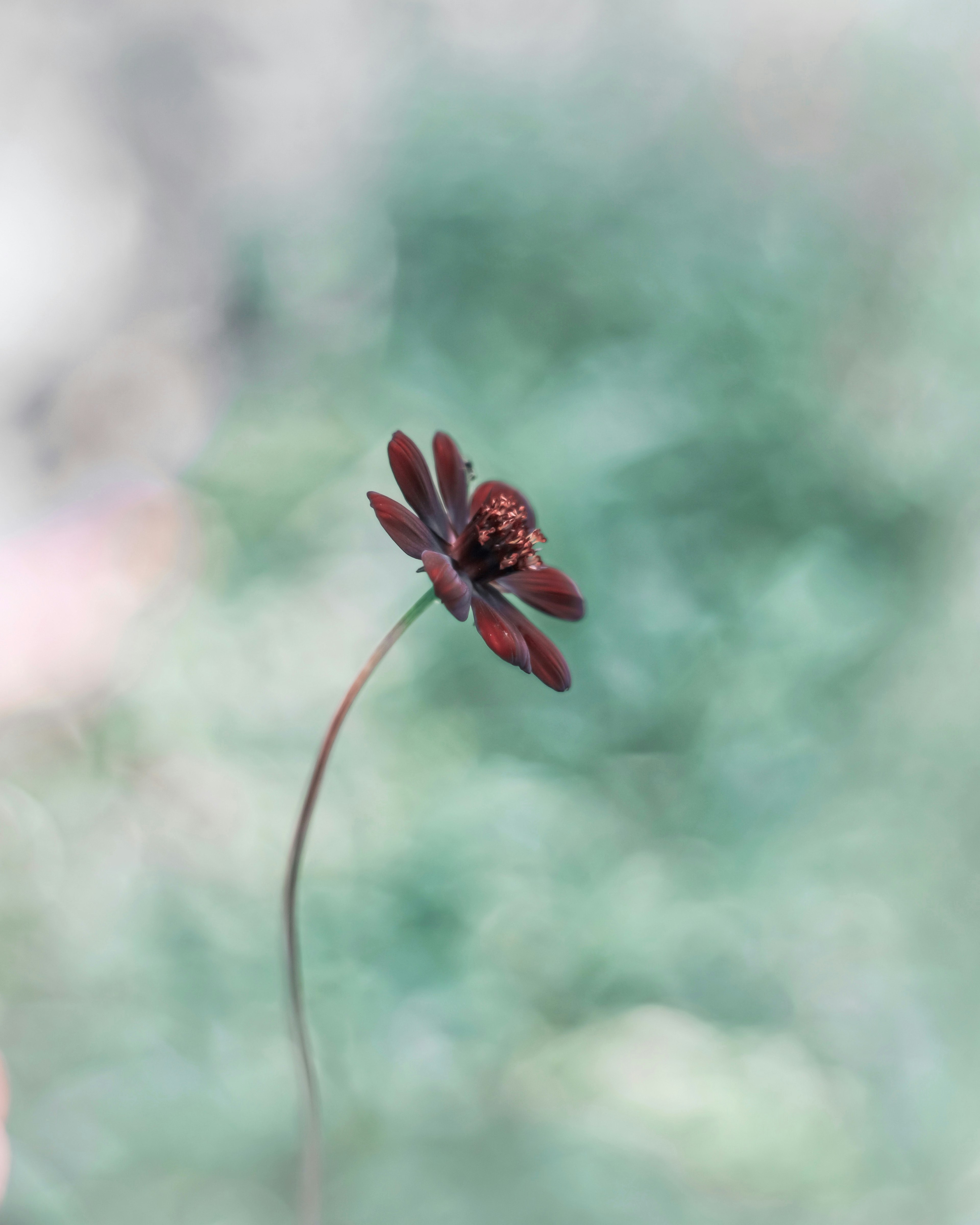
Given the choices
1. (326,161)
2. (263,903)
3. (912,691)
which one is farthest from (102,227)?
(912,691)

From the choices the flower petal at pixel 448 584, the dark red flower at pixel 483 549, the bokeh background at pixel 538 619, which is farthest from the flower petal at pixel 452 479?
the bokeh background at pixel 538 619

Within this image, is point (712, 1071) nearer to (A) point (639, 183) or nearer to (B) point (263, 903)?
(B) point (263, 903)

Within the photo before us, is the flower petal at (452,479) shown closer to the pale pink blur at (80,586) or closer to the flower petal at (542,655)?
the flower petal at (542,655)

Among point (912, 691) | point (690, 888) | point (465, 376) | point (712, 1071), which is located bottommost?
point (712, 1071)

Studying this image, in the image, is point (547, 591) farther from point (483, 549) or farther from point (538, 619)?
point (538, 619)

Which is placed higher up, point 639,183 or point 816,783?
point 639,183

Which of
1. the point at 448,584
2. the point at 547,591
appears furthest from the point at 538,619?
the point at 448,584

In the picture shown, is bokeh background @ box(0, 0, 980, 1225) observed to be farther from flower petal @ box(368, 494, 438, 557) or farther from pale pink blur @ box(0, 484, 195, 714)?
flower petal @ box(368, 494, 438, 557)
